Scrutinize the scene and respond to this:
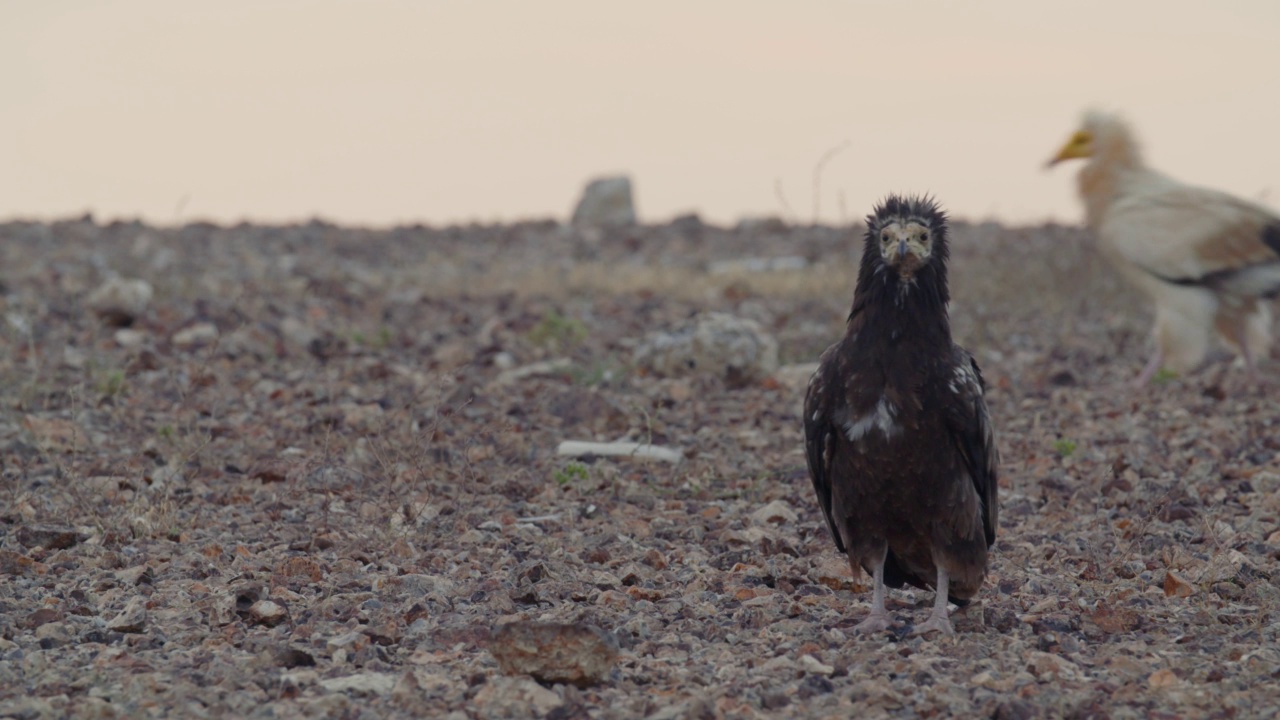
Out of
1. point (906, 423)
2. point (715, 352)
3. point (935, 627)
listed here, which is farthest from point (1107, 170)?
point (935, 627)

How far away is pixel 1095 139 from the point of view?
38.4ft

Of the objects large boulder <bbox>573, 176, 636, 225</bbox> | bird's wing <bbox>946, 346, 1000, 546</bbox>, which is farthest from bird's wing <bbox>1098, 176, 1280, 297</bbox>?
large boulder <bbox>573, 176, 636, 225</bbox>

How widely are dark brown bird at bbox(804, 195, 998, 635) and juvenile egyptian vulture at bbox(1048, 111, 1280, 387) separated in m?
5.37

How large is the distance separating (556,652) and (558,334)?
6611mm

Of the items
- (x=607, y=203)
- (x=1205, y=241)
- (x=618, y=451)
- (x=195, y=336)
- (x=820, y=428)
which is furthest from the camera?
(x=607, y=203)

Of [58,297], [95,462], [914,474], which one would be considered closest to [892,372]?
[914,474]

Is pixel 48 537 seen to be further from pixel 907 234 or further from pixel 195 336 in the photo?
pixel 195 336

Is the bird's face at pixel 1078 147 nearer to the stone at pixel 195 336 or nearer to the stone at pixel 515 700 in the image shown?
the stone at pixel 195 336

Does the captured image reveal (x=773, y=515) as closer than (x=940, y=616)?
No

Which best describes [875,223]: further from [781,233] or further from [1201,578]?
[781,233]

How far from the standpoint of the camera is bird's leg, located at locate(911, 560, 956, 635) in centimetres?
495

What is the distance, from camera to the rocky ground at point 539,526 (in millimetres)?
4277

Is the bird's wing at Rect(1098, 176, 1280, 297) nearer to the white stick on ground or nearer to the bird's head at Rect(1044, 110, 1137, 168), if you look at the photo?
the bird's head at Rect(1044, 110, 1137, 168)

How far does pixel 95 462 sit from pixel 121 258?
8.29 metres
